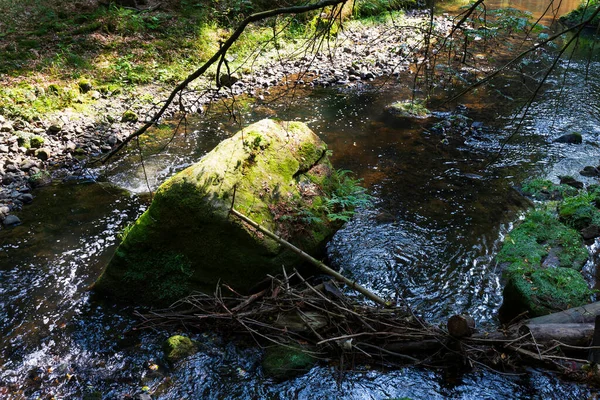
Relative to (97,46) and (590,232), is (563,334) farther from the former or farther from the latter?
(97,46)

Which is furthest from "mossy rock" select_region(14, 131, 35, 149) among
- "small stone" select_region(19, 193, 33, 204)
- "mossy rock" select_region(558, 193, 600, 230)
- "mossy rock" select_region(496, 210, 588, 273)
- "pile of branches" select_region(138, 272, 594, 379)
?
"mossy rock" select_region(558, 193, 600, 230)

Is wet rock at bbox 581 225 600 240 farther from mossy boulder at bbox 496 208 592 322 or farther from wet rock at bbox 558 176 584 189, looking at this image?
wet rock at bbox 558 176 584 189

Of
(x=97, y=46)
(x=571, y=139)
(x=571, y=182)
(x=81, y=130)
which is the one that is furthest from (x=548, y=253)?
(x=97, y=46)

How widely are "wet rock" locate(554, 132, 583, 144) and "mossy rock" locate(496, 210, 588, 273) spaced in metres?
3.66

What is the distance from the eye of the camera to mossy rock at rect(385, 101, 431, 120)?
11.1m

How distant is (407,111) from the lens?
443 inches

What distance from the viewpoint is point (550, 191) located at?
7.70m

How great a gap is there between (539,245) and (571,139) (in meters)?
4.63

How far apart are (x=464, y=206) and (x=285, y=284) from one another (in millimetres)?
3941

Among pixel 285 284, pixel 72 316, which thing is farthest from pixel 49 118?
pixel 285 284

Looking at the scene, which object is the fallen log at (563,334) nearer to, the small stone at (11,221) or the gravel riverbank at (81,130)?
the gravel riverbank at (81,130)

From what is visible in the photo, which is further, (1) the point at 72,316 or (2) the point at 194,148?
(2) the point at 194,148

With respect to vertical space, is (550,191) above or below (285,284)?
below

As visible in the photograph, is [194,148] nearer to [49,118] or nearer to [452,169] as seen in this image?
[49,118]
